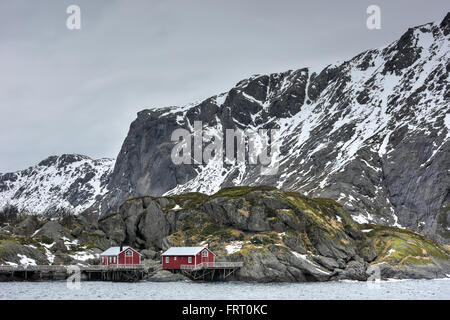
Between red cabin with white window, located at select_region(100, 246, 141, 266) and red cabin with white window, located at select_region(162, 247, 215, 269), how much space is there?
22.2 ft

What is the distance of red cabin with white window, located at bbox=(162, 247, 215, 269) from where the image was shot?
378 ft

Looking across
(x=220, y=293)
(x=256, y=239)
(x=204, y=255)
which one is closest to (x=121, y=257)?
(x=204, y=255)

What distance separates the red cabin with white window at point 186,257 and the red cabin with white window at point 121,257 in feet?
22.2

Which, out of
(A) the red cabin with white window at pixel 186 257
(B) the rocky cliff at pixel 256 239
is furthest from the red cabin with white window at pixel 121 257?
(A) the red cabin with white window at pixel 186 257

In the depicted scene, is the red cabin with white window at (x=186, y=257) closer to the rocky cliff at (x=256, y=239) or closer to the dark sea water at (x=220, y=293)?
the rocky cliff at (x=256, y=239)

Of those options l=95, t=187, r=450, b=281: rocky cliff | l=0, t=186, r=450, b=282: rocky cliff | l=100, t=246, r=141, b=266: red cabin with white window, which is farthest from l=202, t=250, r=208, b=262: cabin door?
l=100, t=246, r=141, b=266: red cabin with white window

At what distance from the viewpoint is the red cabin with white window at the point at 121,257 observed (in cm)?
11619

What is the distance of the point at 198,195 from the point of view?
162 metres

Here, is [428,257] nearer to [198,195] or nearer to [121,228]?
[198,195]

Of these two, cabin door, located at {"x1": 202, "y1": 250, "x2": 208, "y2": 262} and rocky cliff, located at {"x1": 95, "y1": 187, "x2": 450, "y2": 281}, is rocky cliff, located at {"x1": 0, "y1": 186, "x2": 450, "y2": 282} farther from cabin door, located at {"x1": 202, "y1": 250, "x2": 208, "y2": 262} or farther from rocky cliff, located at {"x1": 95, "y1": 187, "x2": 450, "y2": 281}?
cabin door, located at {"x1": 202, "y1": 250, "x2": 208, "y2": 262}

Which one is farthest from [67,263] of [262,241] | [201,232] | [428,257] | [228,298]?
[428,257]

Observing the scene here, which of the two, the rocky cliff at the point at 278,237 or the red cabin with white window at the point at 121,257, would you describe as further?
the rocky cliff at the point at 278,237
